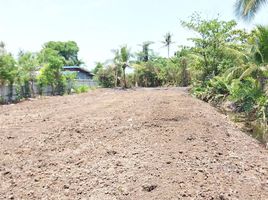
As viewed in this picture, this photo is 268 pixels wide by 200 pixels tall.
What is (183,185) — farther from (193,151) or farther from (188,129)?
(188,129)

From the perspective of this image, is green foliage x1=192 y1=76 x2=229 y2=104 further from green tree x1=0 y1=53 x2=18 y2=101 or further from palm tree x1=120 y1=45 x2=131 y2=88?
palm tree x1=120 y1=45 x2=131 y2=88

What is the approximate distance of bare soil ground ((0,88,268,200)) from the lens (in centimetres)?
494

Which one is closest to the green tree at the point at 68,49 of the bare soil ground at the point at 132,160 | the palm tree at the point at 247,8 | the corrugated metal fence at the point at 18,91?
the corrugated metal fence at the point at 18,91

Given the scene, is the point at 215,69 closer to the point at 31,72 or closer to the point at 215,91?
the point at 215,91

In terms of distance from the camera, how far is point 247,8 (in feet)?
43.3

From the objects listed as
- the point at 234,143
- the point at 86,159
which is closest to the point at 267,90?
the point at 234,143

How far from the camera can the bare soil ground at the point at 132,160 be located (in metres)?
4.94

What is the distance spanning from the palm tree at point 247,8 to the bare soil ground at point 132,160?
587 cm

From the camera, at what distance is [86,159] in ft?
20.1

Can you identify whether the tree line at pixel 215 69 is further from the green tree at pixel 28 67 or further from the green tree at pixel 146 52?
the green tree at pixel 28 67

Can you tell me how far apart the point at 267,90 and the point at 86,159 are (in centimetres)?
756

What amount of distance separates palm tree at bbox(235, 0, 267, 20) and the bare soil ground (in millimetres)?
5870

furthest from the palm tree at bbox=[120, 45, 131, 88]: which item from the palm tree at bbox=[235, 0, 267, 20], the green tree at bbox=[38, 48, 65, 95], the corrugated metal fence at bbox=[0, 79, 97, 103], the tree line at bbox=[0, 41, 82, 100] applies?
the palm tree at bbox=[235, 0, 267, 20]

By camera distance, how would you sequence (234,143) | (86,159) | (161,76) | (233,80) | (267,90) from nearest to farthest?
1. (86,159)
2. (234,143)
3. (267,90)
4. (233,80)
5. (161,76)
